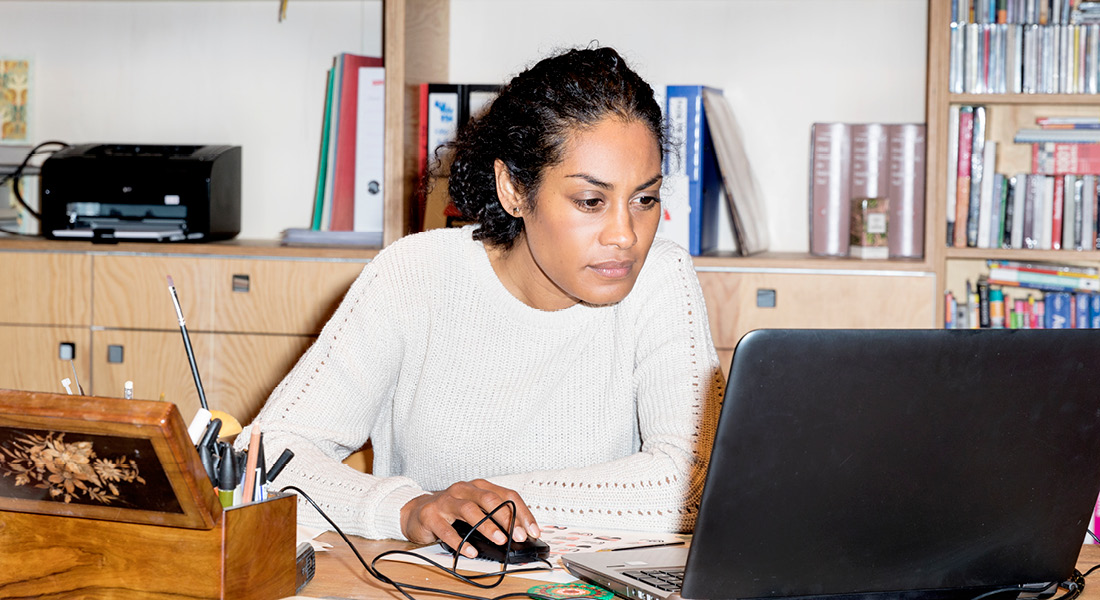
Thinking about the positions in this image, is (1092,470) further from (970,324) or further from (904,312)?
(970,324)

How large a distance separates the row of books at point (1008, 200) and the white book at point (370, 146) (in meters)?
1.27

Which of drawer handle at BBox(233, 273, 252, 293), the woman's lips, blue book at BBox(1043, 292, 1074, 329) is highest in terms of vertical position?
the woman's lips

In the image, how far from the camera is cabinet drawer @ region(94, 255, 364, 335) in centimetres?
239

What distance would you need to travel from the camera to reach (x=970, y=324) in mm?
2447

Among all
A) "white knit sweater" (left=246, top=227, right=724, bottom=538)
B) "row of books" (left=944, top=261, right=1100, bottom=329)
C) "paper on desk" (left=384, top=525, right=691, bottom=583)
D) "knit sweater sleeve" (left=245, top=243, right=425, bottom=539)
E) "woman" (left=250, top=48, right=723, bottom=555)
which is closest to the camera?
"paper on desk" (left=384, top=525, right=691, bottom=583)

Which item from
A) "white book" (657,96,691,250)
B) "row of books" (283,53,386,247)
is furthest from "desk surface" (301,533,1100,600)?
"row of books" (283,53,386,247)

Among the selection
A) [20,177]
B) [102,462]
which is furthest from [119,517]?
[20,177]

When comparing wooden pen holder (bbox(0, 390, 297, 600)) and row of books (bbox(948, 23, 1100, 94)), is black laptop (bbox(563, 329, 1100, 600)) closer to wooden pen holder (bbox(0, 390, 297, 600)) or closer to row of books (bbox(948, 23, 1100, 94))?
wooden pen holder (bbox(0, 390, 297, 600))

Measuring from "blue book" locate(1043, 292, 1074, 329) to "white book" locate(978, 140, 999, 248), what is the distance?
195 mm

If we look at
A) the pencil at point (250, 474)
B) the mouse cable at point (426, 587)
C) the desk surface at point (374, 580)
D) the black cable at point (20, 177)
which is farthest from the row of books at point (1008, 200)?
the black cable at point (20, 177)

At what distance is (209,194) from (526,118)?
53.1 inches

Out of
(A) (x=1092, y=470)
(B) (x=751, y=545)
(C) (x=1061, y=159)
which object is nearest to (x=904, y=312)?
(C) (x=1061, y=159)

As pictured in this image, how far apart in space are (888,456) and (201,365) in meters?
1.99

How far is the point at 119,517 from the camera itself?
32.1 inches
